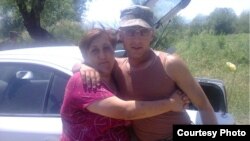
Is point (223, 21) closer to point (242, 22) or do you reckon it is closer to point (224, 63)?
point (242, 22)

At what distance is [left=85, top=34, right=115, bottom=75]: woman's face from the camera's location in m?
2.53

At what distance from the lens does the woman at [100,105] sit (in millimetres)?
2373

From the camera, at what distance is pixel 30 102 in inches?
138

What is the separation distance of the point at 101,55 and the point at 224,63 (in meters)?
15.9

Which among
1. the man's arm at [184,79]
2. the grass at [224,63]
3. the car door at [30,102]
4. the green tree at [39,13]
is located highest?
the green tree at [39,13]

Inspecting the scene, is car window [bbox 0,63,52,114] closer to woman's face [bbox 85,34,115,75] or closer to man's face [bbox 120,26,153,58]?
woman's face [bbox 85,34,115,75]

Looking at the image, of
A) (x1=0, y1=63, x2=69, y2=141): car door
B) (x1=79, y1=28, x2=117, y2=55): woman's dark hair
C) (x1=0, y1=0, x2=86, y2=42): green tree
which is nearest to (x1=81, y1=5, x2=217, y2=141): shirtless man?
(x1=79, y1=28, x2=117, y2=55): woman's dark hair

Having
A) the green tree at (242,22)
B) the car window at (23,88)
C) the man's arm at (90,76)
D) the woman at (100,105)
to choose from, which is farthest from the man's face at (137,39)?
the green tree at (242,22)

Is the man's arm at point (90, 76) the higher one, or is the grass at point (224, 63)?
the man's arm at point (90, 76)

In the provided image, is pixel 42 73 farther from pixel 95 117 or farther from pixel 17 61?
pixel 95 117

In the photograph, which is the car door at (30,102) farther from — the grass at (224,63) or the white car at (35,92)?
the grass at (224,63)

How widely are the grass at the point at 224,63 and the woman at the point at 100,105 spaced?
6034 mm

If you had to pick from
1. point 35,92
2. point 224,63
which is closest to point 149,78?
point 35,92

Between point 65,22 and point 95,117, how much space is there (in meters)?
27.2
